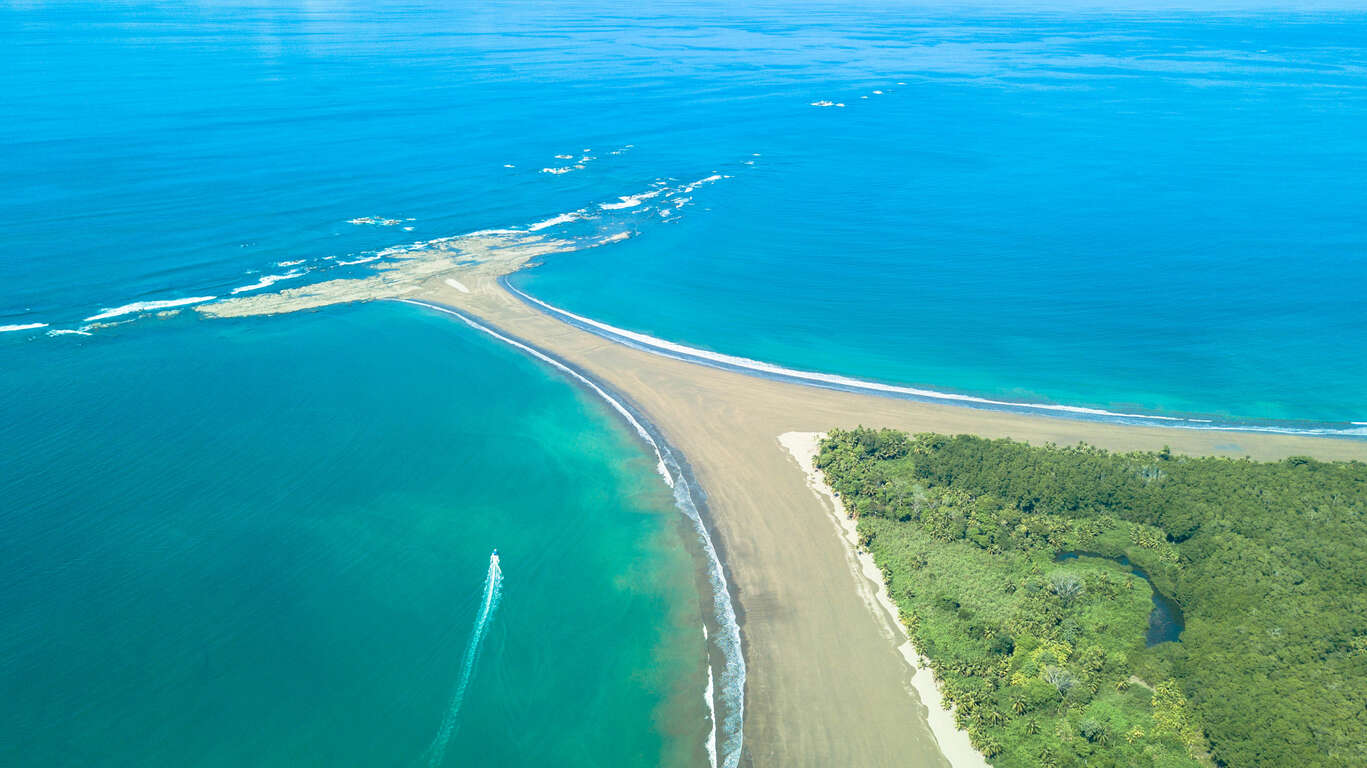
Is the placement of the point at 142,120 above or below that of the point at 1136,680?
above

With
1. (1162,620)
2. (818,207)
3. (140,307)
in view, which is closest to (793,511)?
(1162,620)

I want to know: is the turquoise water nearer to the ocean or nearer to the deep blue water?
the ocean

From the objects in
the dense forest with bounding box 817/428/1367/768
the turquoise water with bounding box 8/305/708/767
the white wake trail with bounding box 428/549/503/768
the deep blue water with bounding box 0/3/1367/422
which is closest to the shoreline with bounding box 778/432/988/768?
the dense forest with bounding box 817/428/1367/768

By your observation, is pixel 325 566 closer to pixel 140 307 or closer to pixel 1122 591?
pixel 1122 591

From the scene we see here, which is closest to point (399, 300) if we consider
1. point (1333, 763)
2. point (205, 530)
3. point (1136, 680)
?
point (205, 530)

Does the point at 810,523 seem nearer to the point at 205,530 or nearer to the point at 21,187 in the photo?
the point at 205,530

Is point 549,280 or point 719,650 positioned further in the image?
point 549,280
